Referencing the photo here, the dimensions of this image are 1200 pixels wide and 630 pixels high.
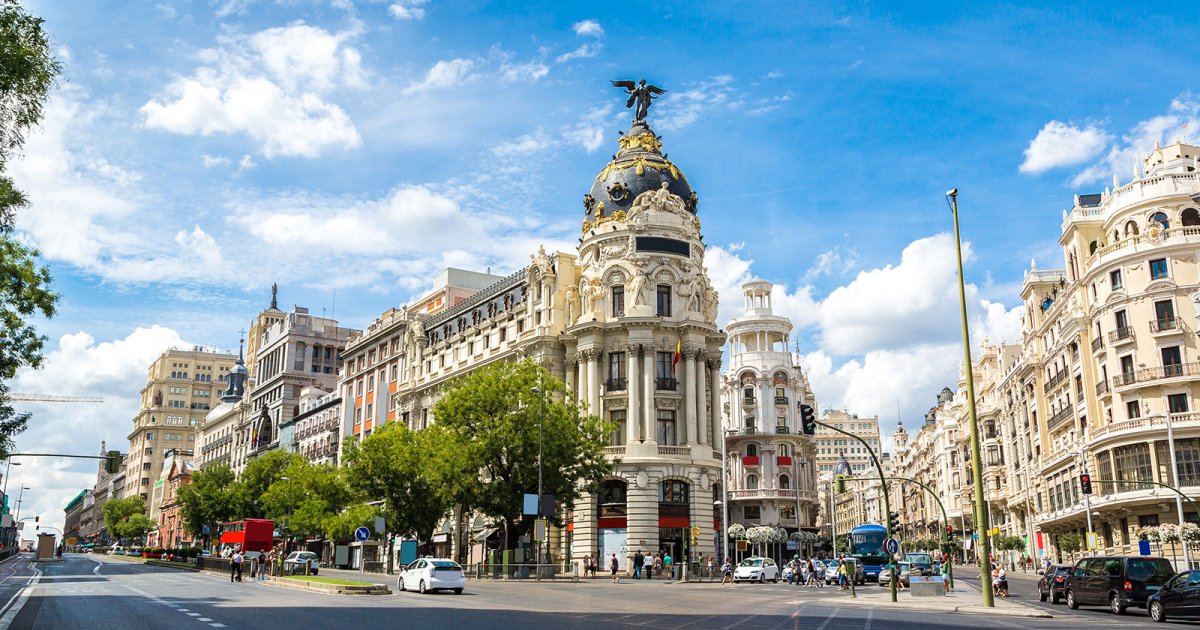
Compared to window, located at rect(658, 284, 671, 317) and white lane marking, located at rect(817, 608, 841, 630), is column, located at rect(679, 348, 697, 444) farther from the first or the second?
white lane marking, located at rect(817, 608, 841, 630)

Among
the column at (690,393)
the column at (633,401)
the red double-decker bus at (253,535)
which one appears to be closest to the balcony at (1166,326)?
the column at (690,393)

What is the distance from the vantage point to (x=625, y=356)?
64.9 metres

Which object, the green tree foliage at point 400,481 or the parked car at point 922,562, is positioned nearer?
the green tree foliage at point 400,481

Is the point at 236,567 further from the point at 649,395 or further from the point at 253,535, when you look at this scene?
the point at 649,395

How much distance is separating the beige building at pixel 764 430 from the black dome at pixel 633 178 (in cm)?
3342

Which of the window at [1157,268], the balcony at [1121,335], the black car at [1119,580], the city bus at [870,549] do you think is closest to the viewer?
the black car at [1119,580]

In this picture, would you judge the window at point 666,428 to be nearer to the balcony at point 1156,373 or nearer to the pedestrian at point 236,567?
the pedestrian at point 236,567

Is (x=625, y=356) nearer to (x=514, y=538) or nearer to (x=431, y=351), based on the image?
(x=514, y=538)

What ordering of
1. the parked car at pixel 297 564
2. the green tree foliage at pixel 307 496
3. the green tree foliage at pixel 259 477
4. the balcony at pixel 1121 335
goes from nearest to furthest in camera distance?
the balcony at pixel 1121 335 < the parked car at pixel 297 564 < the green tree foliage at pixel 307 496 < the green tree foliage at pixel 259 477

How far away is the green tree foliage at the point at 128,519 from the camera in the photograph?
15500 cm

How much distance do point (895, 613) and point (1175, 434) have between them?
3753 cm

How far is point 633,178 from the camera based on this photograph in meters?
67.8

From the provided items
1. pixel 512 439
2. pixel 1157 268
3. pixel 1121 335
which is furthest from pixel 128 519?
pixel 1157 268

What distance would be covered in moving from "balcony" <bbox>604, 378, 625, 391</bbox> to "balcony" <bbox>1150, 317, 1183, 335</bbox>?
33.9 metres
